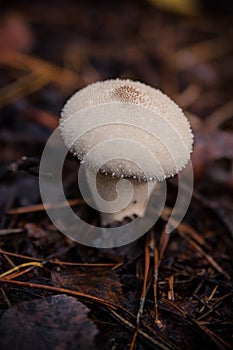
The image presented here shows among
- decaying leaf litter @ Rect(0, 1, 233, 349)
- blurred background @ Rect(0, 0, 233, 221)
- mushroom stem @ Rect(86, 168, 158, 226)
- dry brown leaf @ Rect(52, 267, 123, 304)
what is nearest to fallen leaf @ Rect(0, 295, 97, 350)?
decaying leaf litter @ Rect(0, 1, 233, 349)

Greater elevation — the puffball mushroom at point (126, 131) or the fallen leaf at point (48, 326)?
the puffball mushroom at point (126, 131)

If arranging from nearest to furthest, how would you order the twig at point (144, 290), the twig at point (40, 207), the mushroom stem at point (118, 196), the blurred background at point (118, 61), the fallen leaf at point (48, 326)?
the fallen leaf at point (48, 326)
the twig at point (144, 290)
the mushroom stem at point (118, 196)
the twig at point (40, 207)
the blurred background at point (118, 61)

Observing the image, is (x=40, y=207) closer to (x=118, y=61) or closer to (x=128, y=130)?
(x=128, y=130)

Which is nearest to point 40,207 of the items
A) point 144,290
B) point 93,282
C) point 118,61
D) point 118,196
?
point 118,196

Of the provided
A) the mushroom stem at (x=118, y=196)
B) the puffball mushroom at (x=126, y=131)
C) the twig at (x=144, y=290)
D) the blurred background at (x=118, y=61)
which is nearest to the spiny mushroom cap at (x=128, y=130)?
the puffball mushroom at (x=126, y=131)

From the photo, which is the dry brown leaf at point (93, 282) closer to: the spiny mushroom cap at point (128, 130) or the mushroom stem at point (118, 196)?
the mushroom stem at point (118, 196)

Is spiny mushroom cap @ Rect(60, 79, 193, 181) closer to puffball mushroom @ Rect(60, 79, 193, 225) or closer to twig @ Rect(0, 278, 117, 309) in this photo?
puffball mushroom @ Rect(60, 79, 193, 225)
